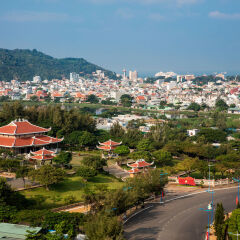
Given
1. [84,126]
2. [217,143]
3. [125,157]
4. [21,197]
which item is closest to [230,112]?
[217,143]

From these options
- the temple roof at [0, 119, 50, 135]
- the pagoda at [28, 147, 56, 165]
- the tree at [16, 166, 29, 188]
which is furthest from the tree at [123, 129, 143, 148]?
the tree at [16, 166, 29, 188]

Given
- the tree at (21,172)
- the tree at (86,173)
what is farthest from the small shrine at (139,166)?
the tree at (21,172)

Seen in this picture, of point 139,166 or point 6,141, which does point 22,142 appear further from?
point 139,166

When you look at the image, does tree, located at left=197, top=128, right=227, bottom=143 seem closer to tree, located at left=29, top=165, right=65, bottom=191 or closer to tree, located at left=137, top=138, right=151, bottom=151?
tree, located at left=137, top=138, right=151, bottom=151

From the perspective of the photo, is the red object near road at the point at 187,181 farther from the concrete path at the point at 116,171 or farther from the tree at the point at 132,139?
the tree at the point at 132,139

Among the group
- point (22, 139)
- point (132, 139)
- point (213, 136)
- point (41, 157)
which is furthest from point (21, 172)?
point (213, 136)

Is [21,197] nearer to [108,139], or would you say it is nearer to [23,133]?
[23,133]
